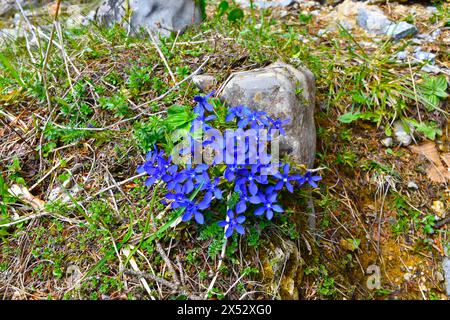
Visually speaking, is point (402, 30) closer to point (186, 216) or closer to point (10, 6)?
point (186, 216)

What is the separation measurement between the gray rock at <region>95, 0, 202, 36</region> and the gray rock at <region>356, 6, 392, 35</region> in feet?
4.29

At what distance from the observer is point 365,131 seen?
9.27 feet

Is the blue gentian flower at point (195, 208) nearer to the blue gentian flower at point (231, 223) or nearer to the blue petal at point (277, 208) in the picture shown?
the blue gentian flower at point (231, 223)

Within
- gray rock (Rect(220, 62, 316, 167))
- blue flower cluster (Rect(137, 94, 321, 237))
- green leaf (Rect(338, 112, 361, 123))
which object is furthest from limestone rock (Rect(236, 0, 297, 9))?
blue flower cluster (Rect(137, 94, 321, 237))

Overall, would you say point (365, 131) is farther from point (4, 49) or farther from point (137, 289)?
point (4, 49)

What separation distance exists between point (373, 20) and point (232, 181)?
7.14ft

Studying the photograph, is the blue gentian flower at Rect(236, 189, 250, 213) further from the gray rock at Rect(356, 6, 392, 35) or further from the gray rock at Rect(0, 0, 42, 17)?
the gray rock at Rect(0, 0, 42, 17)

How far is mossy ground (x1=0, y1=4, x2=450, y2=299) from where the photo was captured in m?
2.05

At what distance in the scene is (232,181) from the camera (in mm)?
2029

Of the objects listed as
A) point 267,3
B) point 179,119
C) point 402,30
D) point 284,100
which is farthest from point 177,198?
point 267,3

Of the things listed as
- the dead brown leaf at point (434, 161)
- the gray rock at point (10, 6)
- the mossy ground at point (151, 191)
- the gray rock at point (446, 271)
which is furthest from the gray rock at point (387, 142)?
the gray rock at point (10, 6)

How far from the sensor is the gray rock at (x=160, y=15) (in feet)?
10.4

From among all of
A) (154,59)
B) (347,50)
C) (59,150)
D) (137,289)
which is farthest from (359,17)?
(137,289)

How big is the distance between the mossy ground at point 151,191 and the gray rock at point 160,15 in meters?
0.18
